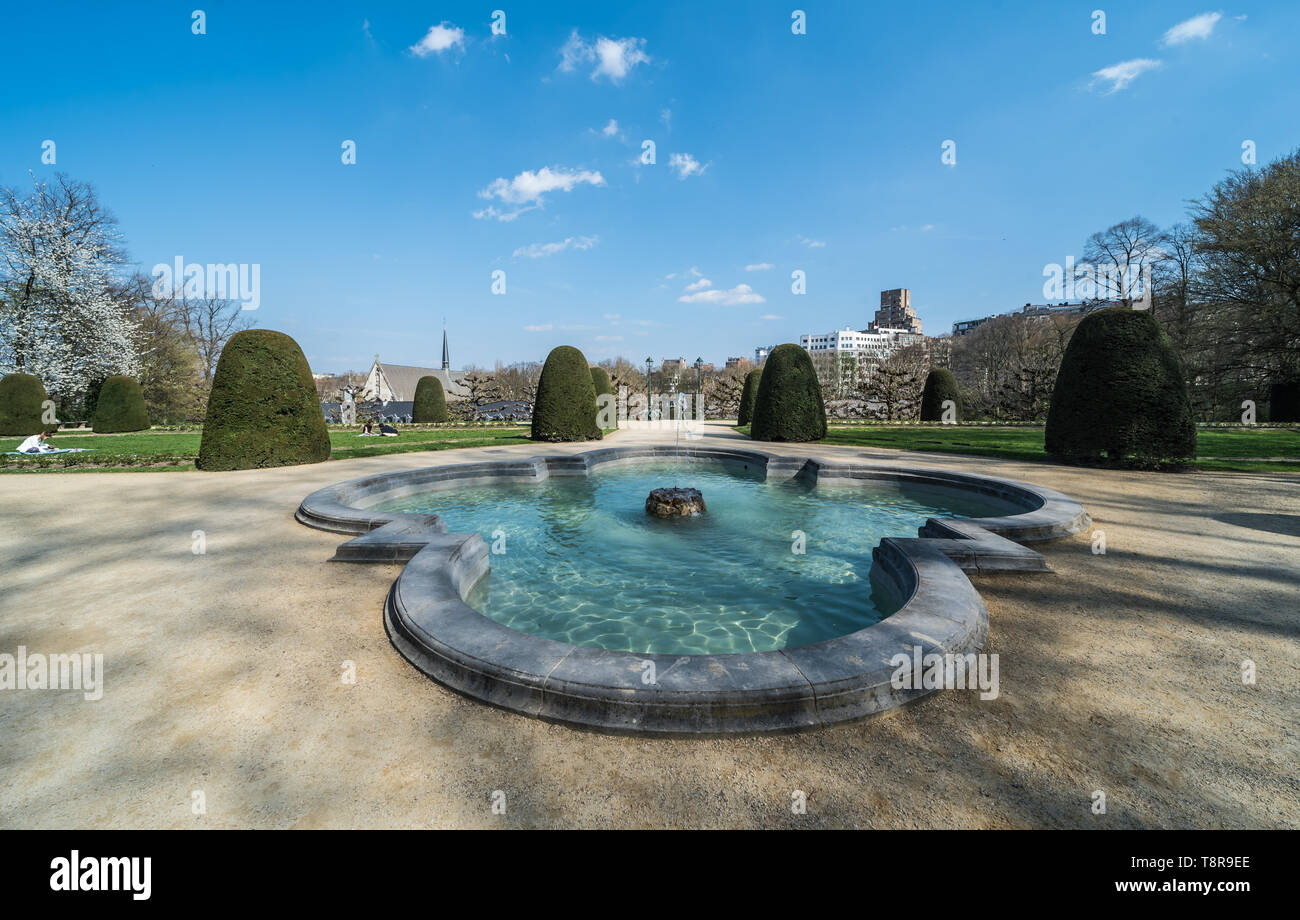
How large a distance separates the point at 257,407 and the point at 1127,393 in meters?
22.6

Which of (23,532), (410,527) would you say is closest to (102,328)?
(23,532)

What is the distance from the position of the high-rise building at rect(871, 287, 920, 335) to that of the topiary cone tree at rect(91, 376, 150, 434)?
550 feet

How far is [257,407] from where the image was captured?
13375mm

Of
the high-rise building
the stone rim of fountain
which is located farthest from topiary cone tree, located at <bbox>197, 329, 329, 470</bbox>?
the high-rise building

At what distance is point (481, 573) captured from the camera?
6.27 m

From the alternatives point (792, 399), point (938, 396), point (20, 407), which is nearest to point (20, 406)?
point (20, 407)

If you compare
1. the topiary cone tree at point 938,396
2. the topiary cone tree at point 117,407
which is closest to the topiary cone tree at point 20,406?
the topiary cone tree at point 117,407

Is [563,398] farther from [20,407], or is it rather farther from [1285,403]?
[1285,403]

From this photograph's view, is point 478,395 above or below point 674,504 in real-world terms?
above
